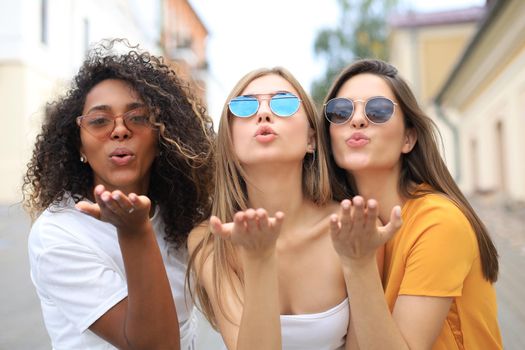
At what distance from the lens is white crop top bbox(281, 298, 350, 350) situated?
2.03m

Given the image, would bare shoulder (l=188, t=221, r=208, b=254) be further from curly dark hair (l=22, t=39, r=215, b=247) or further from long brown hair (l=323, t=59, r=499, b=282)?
long brown hair (l=323, t=59, r=499, b=282)

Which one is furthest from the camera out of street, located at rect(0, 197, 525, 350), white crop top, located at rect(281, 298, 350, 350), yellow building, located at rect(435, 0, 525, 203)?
yellow building, located at rect(435, 0, 525, 203)

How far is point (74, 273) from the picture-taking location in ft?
6.24

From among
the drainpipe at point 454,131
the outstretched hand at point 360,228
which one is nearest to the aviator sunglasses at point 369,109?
the outstretched hand at point 360,228

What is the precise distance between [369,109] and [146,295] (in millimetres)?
1077

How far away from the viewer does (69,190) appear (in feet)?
7.50

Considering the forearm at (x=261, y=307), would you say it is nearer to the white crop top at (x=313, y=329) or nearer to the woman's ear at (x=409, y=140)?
the white crop top at (x=313, y=329)

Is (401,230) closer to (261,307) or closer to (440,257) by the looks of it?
(440,257)

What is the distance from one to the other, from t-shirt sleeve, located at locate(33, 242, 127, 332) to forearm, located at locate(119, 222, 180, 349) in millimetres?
117

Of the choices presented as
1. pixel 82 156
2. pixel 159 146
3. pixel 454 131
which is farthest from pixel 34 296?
pixel 454 131

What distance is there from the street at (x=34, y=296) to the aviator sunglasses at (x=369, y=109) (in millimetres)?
1871

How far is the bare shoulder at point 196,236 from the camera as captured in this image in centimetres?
219

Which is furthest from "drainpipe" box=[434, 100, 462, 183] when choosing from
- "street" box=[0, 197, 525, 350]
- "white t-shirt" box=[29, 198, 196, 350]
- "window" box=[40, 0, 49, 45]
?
"white t-shirt" box=[29, 198, 196, 350]

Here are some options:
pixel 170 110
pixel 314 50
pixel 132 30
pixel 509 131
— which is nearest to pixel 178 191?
pixel 170 110
